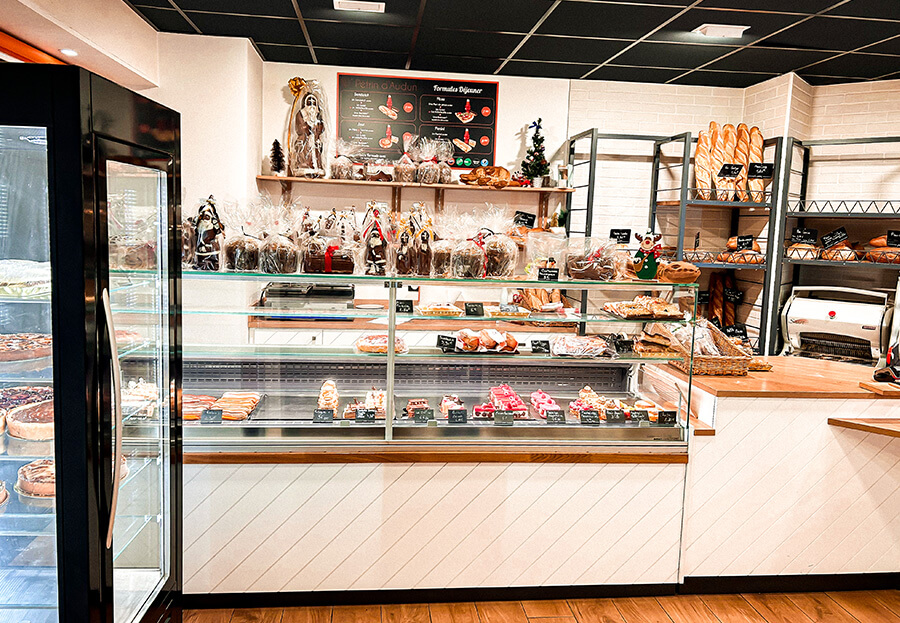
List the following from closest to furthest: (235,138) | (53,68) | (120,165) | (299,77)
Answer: (53,68)
(120,165)
(235,138)
(299,77)

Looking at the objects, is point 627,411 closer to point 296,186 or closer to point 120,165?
point 120,165

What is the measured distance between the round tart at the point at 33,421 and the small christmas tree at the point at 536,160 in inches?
152

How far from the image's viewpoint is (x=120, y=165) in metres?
1.62

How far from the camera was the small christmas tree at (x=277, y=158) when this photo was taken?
4.60m

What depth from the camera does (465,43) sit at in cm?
417

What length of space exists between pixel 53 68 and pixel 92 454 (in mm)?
840

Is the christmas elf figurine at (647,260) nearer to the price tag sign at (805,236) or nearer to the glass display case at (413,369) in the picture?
the glass display case at (413,369)

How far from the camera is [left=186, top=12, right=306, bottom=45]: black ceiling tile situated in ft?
12.5

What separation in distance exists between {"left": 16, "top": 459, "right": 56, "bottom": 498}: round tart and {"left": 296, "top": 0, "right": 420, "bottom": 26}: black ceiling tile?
9.11 feet

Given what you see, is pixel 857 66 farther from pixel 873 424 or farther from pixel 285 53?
pixel 285 53

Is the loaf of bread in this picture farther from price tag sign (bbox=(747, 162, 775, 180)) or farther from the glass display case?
the glass display case

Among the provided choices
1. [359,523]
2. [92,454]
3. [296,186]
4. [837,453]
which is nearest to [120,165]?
[92,454]

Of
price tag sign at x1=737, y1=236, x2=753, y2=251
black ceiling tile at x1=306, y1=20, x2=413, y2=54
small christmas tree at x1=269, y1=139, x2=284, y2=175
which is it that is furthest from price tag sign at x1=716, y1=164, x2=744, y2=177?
small christmas tree at x1=269, y1=139, x2=284, y2=175

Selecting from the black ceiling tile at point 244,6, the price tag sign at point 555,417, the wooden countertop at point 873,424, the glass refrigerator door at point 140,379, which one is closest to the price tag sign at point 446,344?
the price tag sign at point 555,417
